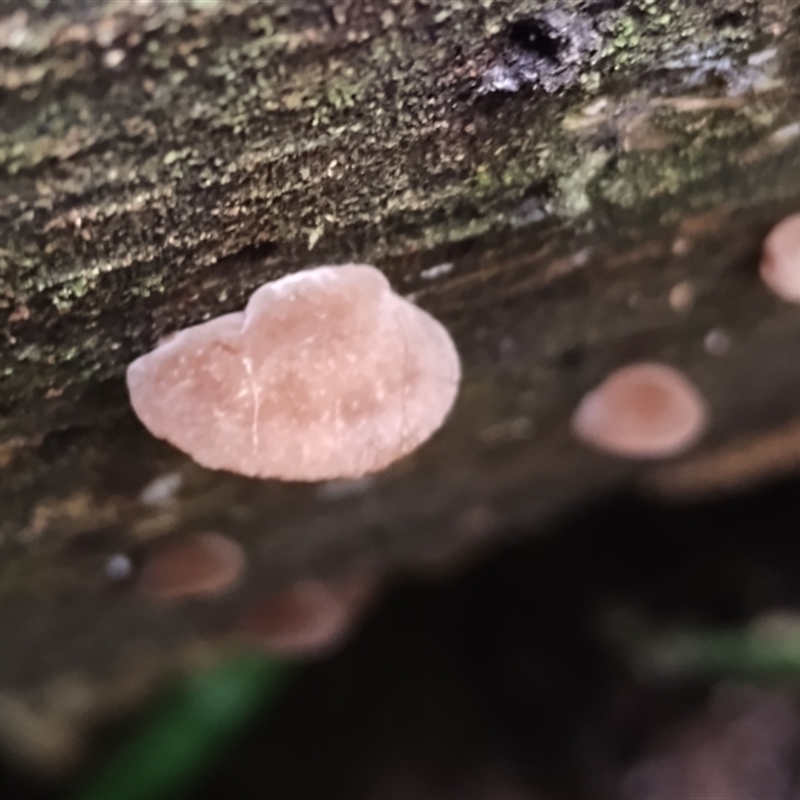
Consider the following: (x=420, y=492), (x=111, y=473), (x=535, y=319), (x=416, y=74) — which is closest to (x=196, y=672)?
(x=420, y=492)

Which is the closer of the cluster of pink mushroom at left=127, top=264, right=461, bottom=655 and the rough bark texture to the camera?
the rough bark texture

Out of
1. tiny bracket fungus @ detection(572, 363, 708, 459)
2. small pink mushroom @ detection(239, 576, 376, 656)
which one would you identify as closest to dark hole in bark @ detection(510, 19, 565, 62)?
tiny bracket fungus @ detection(572, 363, 708, 459)

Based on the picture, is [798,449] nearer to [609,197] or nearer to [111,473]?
[609,197]

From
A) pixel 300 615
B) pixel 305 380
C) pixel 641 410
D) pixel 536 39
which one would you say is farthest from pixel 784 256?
pixel 300 615

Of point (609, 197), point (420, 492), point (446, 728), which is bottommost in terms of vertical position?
point (446, 728)

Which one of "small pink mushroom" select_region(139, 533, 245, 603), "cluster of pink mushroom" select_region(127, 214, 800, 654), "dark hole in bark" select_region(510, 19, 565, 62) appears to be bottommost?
"small pink mushroom" select_region(139, 533, 245, 603)

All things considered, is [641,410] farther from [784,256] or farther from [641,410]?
[784,256]

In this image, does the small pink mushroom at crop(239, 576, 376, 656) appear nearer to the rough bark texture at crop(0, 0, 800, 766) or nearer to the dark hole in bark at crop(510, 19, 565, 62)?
the rough bark texture at crop(0, 0, 800, 766)

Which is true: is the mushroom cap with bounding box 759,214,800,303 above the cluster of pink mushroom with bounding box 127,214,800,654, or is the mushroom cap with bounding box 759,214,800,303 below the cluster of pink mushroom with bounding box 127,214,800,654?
below
